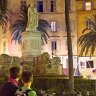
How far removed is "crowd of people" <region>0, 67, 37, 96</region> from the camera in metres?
7.08

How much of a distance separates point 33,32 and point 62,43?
3685cm

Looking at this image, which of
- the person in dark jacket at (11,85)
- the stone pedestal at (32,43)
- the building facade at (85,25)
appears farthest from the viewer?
the building facade at (85,25)

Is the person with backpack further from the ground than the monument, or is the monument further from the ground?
the monument

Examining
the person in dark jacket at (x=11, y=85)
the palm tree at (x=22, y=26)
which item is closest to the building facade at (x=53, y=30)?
the palm tree at (x=22, y=26)

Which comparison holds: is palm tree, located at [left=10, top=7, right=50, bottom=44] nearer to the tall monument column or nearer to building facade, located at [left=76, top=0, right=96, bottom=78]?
building facade, located at [left=76, top=0, right=96, bottom=78]

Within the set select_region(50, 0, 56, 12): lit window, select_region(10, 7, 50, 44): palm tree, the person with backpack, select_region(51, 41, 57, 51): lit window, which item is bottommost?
the person with backpack

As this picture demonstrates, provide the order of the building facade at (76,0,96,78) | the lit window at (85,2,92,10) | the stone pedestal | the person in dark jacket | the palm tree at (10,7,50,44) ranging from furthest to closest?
1. the lit window at (85,2,92,10)
2. the building facade at (76,0,96,78)
3. the palm tree at (10,7,50,44)
4. the stone pedestal
5. the person in dark jacket

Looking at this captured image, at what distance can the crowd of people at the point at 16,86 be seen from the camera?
23.2ft

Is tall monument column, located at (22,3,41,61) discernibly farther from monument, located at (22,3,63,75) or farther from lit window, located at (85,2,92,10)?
lit window, located at (85,2,92,10)

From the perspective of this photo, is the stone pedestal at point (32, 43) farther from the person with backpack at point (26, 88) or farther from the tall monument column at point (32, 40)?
the person with backpack at point (26, 88)

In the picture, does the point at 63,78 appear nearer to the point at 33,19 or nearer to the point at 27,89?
the point at 33,19

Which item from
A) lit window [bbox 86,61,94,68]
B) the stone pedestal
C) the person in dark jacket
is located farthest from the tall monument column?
lit window [bbox 86,61,94,68]

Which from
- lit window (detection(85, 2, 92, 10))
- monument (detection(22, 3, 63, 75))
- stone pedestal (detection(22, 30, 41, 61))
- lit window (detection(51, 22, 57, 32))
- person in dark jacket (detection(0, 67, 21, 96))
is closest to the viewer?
person in dark jacket (detection(0, 67, 21, 96))

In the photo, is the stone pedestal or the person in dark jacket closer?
the person in dark jacket
